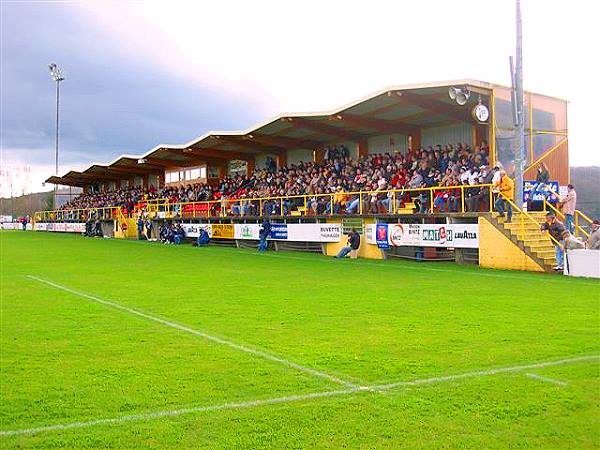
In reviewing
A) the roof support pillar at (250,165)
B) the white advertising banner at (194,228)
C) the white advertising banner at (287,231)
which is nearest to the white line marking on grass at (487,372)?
the white advertising banner at (287,231)

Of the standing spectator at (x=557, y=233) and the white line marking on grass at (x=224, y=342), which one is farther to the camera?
the standing spectator at (x=557, y=233)

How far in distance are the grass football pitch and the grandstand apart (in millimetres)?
7628

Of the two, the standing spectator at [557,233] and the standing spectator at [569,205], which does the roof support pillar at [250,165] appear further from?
the standing spectator at [557,233]

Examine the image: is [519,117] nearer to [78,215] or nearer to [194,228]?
[194,228]

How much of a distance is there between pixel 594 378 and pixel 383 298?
6.48 metres

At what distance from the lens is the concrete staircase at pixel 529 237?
753 inches

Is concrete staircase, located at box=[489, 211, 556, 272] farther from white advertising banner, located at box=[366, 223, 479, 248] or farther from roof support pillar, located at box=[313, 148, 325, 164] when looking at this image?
roof support pillar, located at box=[313, 148, 325, 164]

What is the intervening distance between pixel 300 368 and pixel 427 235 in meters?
16.6

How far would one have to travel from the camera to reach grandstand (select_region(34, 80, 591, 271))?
853 inches

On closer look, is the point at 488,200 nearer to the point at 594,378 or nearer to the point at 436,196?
the point at 436,196

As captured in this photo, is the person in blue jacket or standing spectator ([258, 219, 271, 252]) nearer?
standing spectator ([258, 219, 271, 252])

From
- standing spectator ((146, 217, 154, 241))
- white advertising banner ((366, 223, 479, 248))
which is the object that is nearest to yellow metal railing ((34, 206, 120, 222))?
standing spectator ((146, 217, 154, 241))

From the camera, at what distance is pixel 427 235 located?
22.9 m

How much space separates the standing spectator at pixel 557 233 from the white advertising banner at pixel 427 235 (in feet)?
8.08
